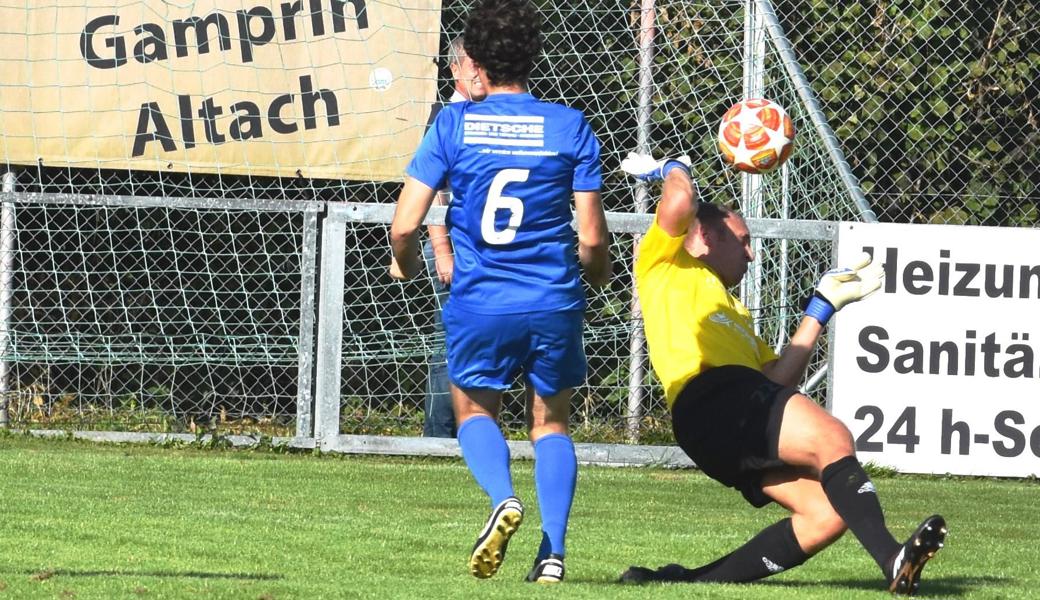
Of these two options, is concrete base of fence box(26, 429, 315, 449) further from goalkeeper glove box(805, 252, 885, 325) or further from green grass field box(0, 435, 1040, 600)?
goalkeeper glove box(805, 252, 885, 325)

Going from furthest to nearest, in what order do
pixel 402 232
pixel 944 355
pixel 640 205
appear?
pixel 640 205 < pixel 944 355 < pixel 402 232

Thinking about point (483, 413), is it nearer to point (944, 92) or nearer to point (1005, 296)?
point (1005, 296)

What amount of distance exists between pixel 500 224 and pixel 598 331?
5256 millimetres

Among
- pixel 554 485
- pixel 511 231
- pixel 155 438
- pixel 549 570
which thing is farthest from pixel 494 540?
pixel 155 438

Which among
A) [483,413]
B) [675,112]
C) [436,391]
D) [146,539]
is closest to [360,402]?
[436,391]

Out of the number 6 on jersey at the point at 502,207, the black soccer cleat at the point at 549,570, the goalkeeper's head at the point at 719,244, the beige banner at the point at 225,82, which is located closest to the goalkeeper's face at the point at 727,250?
the goalkeeper's head at the point at 719,244

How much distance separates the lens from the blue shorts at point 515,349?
192 inches

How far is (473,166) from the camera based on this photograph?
4.84 m

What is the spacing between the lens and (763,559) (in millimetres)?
4980

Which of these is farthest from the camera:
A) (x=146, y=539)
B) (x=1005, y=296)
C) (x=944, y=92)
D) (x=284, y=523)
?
(x=944, y=92)

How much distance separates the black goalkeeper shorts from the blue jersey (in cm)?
50

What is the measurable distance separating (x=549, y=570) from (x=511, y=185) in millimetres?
1140

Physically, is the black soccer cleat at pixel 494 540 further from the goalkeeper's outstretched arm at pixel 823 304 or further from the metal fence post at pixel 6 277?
the metal fence post at pixel 6 277

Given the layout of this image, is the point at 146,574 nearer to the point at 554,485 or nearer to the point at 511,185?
the point at 554,485
